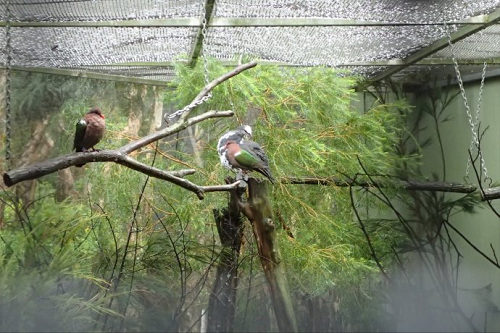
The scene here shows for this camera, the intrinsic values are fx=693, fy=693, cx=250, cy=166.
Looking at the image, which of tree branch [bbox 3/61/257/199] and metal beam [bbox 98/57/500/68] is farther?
metal beam [bbox 98/57/500/68]

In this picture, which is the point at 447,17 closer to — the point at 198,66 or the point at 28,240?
the point at 198,66

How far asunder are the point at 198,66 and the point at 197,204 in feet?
1.89

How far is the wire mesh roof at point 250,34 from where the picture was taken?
2354mm

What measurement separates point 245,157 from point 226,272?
343mm

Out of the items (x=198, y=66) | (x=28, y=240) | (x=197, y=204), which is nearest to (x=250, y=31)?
(x=198, y=66)

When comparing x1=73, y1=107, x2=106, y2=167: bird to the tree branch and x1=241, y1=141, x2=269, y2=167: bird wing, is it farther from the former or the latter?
x1=241, y1=141, x2=269, y2=167: bird wing

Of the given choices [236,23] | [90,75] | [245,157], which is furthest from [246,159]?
[90,75]

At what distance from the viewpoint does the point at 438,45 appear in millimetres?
2832

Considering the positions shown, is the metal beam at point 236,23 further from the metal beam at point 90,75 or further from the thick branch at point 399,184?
the metal beam at point 90,75

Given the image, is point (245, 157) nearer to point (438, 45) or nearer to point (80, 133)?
point (80, 133)

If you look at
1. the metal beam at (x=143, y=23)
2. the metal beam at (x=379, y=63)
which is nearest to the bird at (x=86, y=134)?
the metal beam at (x=143, y=23)

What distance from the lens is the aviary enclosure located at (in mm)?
1716

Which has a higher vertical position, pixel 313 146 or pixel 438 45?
pixel 438 45

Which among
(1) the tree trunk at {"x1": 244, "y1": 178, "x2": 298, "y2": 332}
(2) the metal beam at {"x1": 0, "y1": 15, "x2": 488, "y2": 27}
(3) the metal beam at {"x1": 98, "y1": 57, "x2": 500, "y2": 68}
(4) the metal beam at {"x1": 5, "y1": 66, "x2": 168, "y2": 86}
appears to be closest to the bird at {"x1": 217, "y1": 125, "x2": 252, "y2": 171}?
(1) the tree trunk at {"x1": 244, "y1": 178, "x2": 298, "y2": 332}
